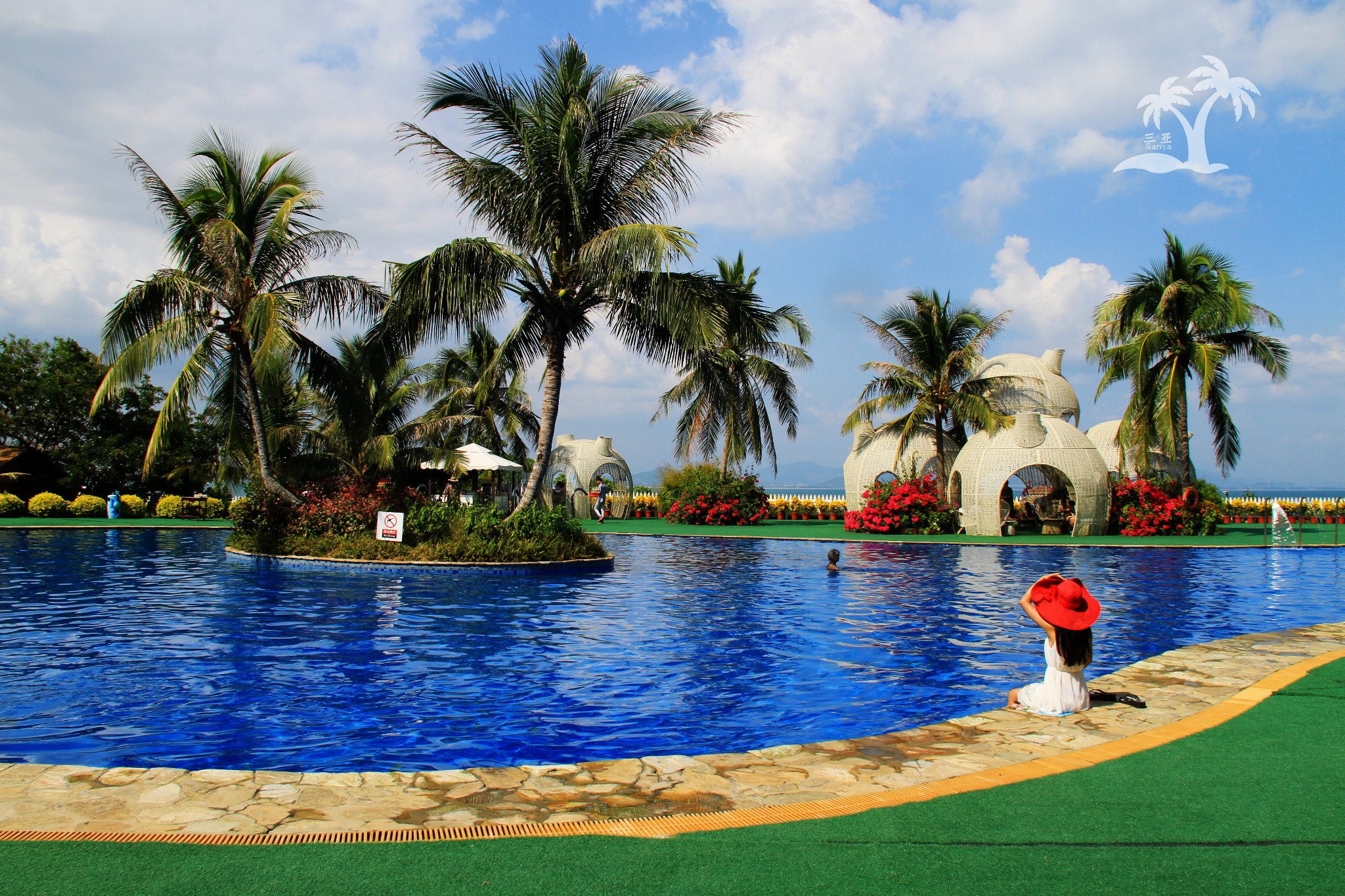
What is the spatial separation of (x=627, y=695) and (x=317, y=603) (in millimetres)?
6747

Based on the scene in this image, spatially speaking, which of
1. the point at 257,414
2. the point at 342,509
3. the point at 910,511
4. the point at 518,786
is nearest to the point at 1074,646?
the point at 518,786

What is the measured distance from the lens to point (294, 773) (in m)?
4.68

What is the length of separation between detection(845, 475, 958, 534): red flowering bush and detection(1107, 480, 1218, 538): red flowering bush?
491 cm

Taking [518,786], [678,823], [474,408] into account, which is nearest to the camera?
[678,823]

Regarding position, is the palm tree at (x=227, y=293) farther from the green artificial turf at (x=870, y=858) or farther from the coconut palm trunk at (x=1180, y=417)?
the coconut palm trunk at (x=1180, y=417)

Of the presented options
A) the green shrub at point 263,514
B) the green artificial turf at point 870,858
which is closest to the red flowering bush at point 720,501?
the green shrub at point 263,514

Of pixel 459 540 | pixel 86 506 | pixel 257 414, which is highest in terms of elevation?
pixel 257 414

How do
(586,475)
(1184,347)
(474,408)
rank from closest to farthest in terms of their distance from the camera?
(1184,347), (474,408), (586,475)

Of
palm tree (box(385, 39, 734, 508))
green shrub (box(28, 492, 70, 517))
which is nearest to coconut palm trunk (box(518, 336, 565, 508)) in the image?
palm tree (box(385, 39, 734, 508))

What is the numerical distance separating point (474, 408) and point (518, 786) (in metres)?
27.1

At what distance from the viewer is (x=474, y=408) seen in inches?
1212

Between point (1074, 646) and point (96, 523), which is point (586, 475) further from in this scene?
point (1074, 646)

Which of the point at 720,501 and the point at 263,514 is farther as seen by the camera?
the point at 720,501

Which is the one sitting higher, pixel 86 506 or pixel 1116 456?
pixel 1116 456
